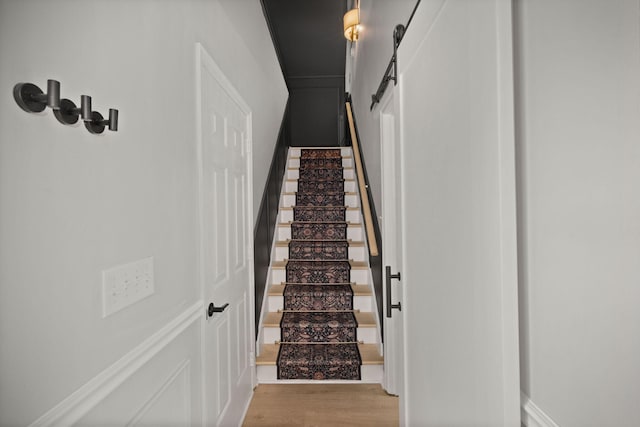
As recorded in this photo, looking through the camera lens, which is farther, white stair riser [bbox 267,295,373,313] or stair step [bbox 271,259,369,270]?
stair step [bbox 271,259,369,270]

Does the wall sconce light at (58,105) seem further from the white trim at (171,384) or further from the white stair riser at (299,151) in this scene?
the white stair riser at (299,151)

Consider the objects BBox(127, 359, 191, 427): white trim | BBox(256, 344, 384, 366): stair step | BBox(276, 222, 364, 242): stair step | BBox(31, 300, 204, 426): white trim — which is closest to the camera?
BBox(31, 300, 204, 426): white trim

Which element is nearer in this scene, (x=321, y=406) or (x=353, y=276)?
(x=321, y=406)

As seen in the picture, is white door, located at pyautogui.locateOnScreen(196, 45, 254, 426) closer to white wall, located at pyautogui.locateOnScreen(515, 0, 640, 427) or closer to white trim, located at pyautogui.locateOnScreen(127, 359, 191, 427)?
white trim, located at pyautogui.locateOnScreen(127, 359, 191, 427)

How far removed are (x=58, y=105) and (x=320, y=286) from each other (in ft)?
Result: 10.2

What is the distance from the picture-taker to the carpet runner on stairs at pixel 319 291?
288cm

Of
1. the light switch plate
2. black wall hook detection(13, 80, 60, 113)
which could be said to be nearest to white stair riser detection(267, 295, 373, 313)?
the light switch plate

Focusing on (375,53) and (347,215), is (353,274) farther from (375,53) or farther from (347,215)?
(375,53)

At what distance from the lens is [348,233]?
13.7 ft

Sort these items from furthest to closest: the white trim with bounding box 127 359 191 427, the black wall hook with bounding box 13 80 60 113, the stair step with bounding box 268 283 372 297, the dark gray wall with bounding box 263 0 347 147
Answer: the dark gray wall with bounding box 263 0 347 147 → the stair step with bounding box 268 283 372 297 → the white trim with bounding box 127 359 191 427 → the black wall hook with bounding box 13 80 60 113

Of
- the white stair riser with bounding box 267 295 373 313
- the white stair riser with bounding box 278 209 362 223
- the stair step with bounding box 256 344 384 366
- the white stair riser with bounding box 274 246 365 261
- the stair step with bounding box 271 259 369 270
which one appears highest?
the white stair riser with bounding box 278 209 362 223

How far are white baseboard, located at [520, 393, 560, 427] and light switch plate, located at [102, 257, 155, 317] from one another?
0.98 m

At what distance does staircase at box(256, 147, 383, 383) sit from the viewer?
295cm

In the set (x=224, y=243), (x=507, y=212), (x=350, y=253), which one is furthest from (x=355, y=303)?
(x=507, y=212)
